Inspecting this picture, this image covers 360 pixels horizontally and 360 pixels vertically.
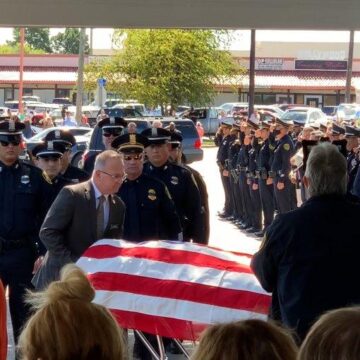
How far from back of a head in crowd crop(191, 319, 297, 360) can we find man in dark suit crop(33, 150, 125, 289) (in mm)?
4040

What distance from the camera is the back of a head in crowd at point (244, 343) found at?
2.48 meters

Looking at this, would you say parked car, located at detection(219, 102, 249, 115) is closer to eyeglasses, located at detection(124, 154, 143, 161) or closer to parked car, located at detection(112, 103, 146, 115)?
parked car, located at detection(112, 103, 146, 115)

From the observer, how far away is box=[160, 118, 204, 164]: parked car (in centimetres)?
3236

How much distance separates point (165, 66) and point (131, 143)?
116ft

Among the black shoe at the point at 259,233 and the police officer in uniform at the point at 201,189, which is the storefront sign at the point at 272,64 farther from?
the police officer in uniform at the point at 201,189

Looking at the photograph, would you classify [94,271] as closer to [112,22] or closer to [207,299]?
[207,299]

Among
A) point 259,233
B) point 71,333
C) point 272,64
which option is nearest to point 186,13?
point 259,233

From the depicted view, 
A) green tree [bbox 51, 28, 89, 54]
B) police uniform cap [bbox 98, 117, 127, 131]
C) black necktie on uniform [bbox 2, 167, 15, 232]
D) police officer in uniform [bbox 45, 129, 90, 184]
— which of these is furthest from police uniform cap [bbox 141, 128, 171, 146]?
green tree [bbox 51, 28, 89, 54]

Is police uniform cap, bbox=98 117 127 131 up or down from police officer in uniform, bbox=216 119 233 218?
up

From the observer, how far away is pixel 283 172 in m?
15.7

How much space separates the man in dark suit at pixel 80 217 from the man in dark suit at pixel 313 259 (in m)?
1.97

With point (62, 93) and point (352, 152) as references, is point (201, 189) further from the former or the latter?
point (62, 93)

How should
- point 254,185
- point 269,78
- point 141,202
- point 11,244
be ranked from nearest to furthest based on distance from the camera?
point 11,244 → point 141,202 → point 254,185 → point 269,78

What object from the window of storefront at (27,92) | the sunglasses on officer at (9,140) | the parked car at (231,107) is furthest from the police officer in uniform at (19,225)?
the window of storefront at (27,92)
